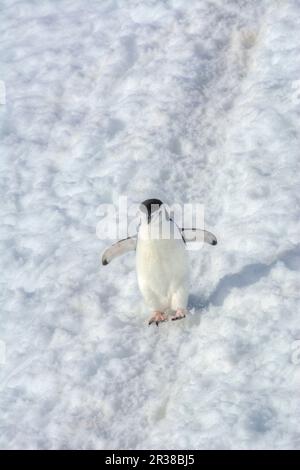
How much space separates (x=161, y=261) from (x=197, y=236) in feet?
1.27

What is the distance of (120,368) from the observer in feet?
19.2

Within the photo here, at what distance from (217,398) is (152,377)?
596 mm

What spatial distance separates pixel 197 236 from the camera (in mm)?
6312

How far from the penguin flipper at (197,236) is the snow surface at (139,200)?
39 centimetres

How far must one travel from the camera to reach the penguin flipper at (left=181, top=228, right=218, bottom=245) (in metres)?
6.24

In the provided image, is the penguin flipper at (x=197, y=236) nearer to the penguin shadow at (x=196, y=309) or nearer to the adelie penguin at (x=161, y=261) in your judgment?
the adelie penguin at (x=161, y=261)

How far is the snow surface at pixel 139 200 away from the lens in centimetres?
549
